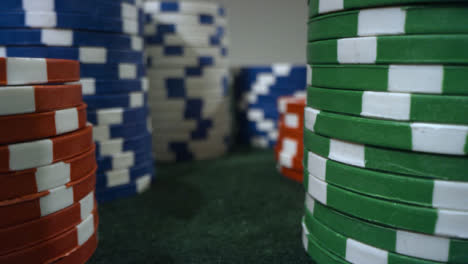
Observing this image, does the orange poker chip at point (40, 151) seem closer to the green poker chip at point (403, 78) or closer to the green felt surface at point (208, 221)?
the green felt surface at point (208, 221)

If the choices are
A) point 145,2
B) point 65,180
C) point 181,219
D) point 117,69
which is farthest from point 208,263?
point 145,2

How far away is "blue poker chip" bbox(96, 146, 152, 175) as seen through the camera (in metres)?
2.19

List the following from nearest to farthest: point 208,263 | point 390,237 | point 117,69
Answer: point 390,237 → point 208,263 → point 117,69

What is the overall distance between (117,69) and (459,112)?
170cm

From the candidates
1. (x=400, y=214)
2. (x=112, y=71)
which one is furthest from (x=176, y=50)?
(x=400, y=214)

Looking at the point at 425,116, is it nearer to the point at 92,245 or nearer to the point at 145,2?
the point at 92,245

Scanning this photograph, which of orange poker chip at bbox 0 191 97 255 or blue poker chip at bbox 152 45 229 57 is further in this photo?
blue poker chip at bbox 152 45 229 57

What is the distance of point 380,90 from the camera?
1.19 m

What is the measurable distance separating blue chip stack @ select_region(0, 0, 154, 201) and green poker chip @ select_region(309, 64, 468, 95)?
131cm

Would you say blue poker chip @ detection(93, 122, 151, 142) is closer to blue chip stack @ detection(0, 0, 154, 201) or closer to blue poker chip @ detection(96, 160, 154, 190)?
blue chip stack @ detection(0, 0, 154, 201)

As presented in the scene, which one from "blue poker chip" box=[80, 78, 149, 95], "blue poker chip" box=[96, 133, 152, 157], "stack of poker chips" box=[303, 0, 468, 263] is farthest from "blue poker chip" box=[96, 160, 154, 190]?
"stack of poker chips" box=[303, 0, 468, 263]

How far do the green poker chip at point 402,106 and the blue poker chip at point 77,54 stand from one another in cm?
131

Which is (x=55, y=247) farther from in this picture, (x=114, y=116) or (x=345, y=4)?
(x=345, y=4)

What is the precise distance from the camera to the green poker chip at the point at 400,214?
117 centimetres
